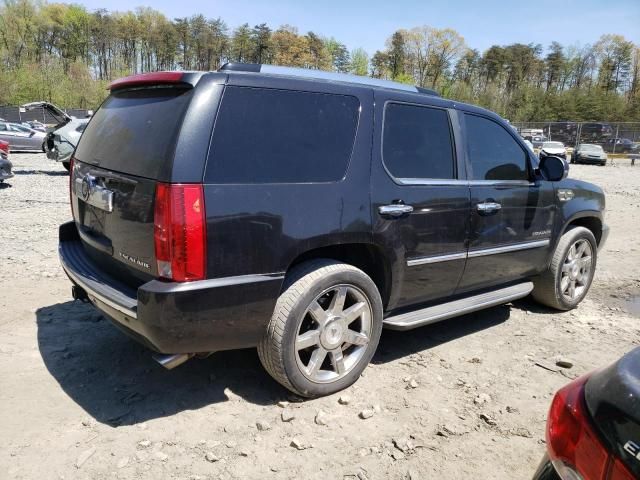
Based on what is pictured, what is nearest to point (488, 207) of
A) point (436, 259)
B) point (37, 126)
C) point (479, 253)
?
point (479, 253)

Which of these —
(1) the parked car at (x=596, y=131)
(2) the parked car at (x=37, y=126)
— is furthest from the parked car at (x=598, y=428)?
(1) the parked car at (x=596, y=131)

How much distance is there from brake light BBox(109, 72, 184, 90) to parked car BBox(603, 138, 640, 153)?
4133 cm

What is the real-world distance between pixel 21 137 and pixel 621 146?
38116 mm

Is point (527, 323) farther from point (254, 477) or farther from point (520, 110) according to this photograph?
point (520, 110)

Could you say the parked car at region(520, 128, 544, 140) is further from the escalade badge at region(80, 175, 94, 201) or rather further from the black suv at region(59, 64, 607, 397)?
the escalade badge at region(80, 175, 94, 201)

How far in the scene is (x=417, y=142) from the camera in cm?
361

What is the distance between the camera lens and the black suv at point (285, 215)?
2637 millimetres

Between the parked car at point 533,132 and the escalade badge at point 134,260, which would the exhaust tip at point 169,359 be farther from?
the parked car at point 533,132

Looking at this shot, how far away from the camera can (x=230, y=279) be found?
2.70 meters

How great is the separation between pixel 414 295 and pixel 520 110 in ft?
246

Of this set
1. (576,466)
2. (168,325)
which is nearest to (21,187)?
(168,325)

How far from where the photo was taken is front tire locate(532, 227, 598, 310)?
4.83 m

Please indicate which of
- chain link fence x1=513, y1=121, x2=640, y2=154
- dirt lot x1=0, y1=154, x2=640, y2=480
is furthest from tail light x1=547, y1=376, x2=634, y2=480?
chain link fence x1=513, y1=121, x2=640, y2=154

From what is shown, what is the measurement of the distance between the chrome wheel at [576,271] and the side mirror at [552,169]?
843mm
